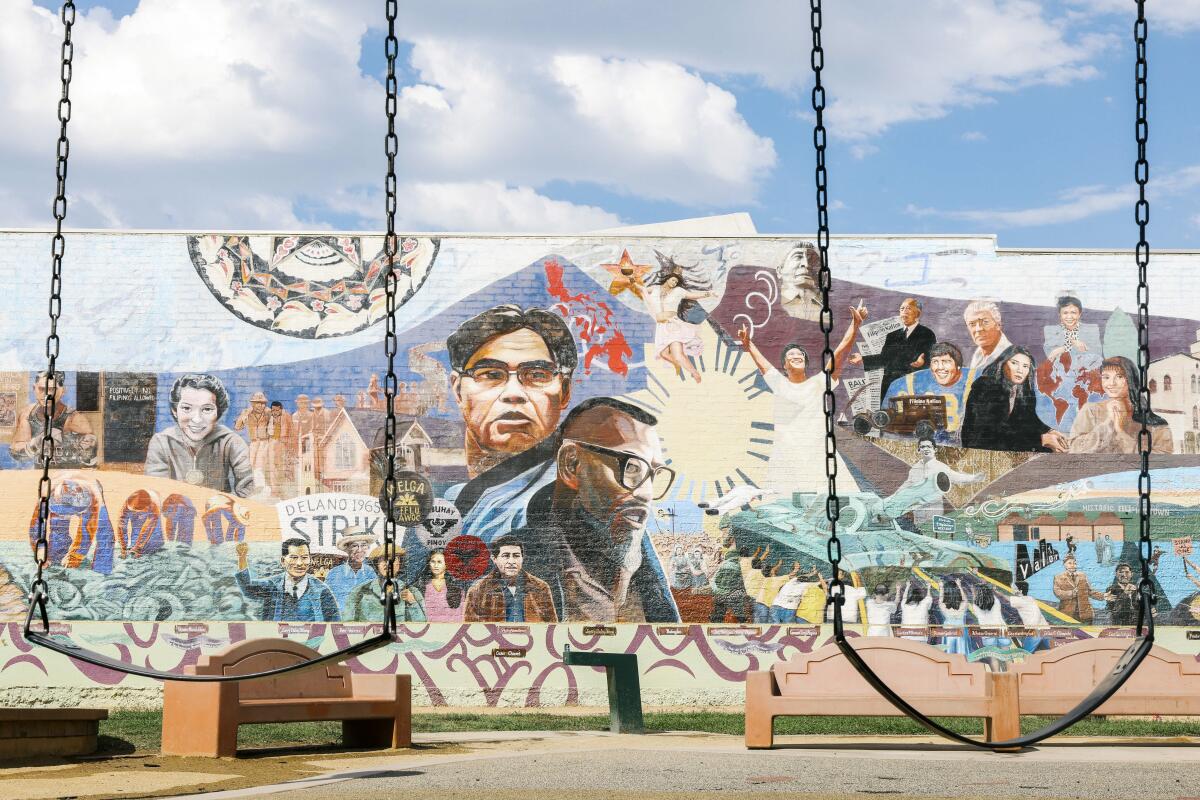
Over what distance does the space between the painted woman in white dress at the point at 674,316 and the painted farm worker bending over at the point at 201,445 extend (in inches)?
240

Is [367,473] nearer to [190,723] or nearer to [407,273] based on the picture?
[407,273]

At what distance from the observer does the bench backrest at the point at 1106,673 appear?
13172 millimetres

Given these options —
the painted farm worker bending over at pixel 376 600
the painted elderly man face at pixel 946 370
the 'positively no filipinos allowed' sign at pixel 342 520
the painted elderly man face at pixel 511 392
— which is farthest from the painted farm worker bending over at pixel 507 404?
the painted elderly man face at pixel 946 370

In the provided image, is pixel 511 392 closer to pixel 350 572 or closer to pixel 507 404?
pixel 507 404

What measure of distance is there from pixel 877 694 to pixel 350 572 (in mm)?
9534

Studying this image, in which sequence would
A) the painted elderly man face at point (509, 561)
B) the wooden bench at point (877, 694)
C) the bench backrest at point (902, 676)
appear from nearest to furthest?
the wooden bench at point (877, 694) → the bench backrest at point (902, 676) → the painted elderly man face at point (509, 561)

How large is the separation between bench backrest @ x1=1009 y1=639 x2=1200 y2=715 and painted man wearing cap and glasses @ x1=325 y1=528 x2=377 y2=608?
9.95 meters

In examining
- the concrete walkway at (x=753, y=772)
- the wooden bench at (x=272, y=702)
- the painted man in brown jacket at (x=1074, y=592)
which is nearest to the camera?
the concrete walkway at (x=753, y=772)

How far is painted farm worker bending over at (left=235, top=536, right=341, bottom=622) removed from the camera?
20.2 meters

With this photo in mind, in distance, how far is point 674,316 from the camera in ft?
68.6

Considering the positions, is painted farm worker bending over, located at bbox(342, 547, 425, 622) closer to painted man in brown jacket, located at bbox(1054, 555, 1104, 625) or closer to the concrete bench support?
the concrete bench support

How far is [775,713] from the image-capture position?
12453mm

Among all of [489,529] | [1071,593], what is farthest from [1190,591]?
[489,529]

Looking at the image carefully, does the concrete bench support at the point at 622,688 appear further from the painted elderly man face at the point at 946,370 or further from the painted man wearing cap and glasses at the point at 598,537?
the painted elderly man face at the point at 946,370
